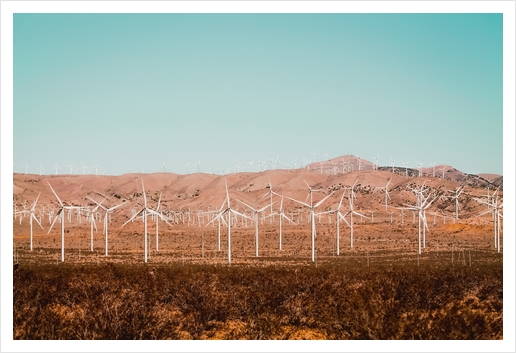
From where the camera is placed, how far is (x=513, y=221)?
33.4 m

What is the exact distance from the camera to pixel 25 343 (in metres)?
29.8

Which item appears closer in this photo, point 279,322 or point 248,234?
point 279,322

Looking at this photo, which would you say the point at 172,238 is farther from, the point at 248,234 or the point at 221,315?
the point at 221,315

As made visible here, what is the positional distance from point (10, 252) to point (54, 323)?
448cm

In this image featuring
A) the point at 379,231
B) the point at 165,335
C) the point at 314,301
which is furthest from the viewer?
the point at 379,231

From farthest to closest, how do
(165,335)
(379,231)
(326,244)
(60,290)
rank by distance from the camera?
(379,231)
(326,244)
(60,290)
(165,335)

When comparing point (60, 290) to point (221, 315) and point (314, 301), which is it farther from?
point (314, 301)

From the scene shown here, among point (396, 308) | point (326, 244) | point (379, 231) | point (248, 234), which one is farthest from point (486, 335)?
point (248, 234)

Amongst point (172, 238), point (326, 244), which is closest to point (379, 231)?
point (326, 244)

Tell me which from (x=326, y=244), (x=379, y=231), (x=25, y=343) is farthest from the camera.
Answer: (x=379, y=231)

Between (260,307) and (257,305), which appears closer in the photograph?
(260,307)

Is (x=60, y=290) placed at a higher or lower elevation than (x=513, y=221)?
lower

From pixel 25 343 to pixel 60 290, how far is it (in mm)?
Answer: 11302

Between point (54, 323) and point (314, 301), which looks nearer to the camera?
point (54, 323)
